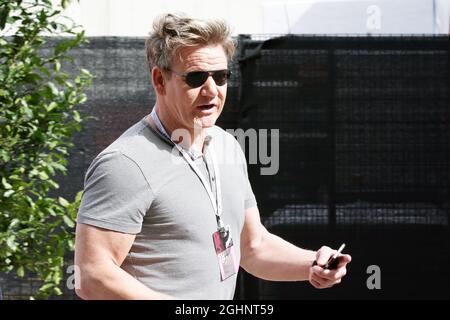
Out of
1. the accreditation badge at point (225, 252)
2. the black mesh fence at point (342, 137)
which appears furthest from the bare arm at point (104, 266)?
the black mesh fence at point (342, 137)

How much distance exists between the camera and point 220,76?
9.46 feet

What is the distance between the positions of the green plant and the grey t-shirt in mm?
2082

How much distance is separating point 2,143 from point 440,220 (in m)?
2.83

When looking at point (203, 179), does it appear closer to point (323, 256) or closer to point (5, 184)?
point (323, 256)

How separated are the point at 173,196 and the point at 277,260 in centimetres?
62

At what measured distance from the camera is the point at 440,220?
585 centimetres

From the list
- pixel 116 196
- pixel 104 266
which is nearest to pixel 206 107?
pixel 116 196

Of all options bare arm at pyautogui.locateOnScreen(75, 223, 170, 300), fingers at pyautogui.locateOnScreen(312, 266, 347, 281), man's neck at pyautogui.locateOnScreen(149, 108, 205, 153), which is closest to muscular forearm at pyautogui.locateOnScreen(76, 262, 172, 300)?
bare arm at pyautogui.locateOnScreen(75, 223, 170, 300)

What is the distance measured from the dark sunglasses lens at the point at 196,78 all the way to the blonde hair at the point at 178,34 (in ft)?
0.26

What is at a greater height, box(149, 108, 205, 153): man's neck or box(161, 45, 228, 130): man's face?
box(161, 45, 228, 130): man's face

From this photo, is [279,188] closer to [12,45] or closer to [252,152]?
[252,152]

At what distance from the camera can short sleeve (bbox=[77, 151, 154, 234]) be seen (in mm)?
2584

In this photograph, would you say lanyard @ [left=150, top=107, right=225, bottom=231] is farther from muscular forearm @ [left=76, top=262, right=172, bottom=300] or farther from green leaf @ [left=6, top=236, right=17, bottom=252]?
green leaf @ [left=6, top=236, right=17, bottom=252]
